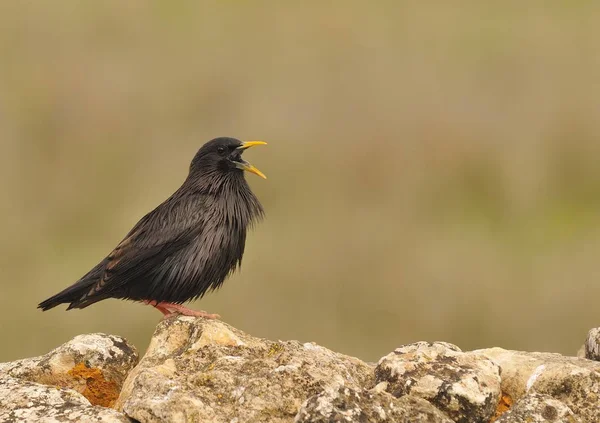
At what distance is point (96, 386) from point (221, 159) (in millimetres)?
3916

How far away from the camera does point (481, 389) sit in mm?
5734

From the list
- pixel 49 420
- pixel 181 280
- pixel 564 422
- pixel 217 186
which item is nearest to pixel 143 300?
pixel 181 280

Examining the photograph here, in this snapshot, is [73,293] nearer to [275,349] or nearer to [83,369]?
[83,369]

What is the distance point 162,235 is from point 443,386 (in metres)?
4.80

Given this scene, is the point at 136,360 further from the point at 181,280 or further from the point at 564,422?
the point at 564,422

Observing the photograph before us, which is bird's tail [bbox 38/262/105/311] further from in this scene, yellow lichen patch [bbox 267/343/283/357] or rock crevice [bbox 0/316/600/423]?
yellow lichen patch [bbox 267/343/283/357]

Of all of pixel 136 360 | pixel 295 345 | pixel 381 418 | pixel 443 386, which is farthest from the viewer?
pixel 136 360

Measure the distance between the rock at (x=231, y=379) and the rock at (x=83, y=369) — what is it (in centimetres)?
41

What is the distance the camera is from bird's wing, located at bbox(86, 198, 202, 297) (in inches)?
374

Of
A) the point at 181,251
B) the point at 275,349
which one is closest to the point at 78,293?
the point at 181,251

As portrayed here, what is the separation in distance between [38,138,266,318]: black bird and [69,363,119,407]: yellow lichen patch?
2.11 metres

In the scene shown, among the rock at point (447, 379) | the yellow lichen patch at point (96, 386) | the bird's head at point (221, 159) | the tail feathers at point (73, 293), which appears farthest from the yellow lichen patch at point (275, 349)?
the tail feathers at point (73, 293)

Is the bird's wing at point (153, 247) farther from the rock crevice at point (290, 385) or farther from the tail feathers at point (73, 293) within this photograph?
the rock crevice at point (290, 385)

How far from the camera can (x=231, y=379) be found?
574 centimetres
